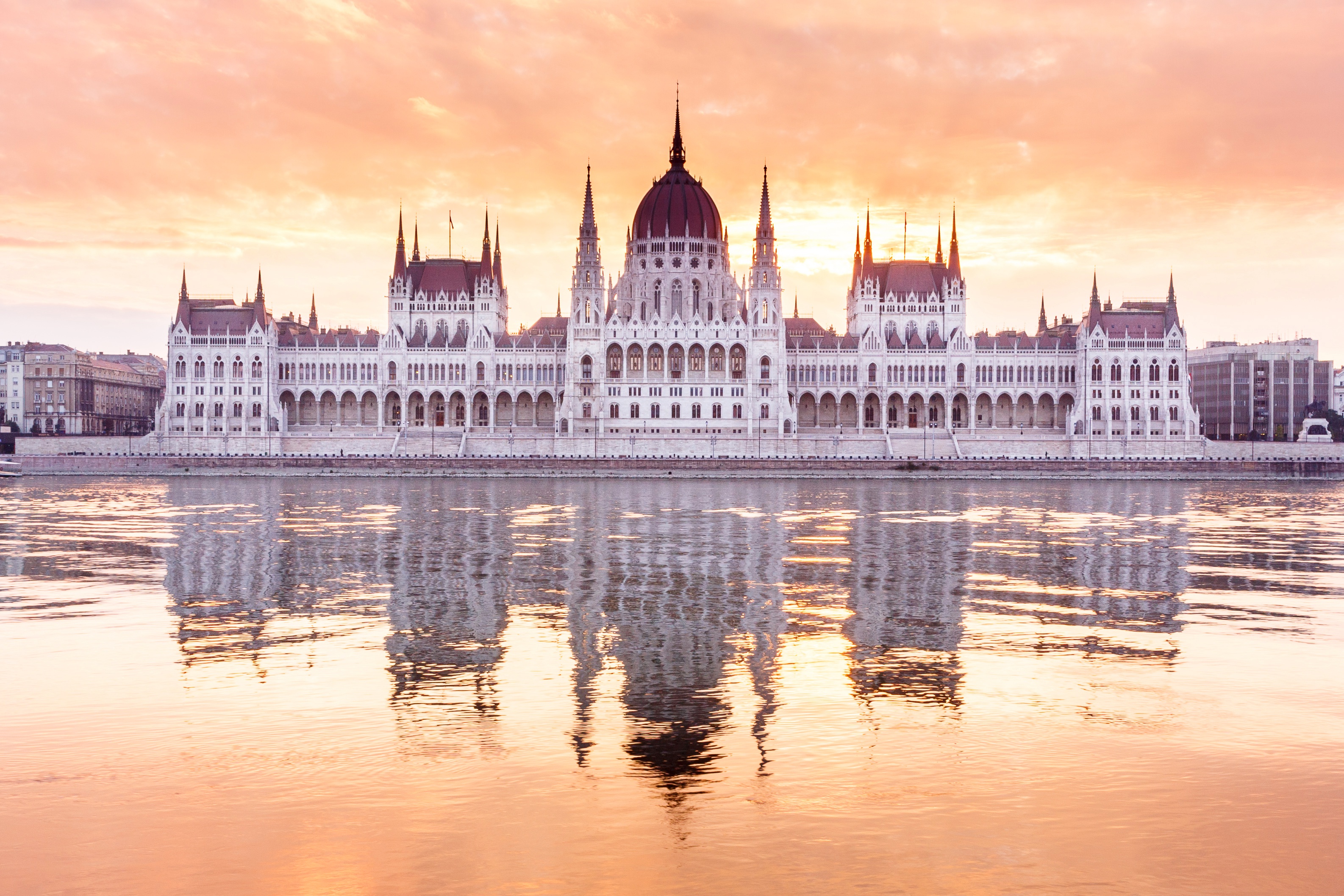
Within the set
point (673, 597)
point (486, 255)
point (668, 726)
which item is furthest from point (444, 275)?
point (668, 726)

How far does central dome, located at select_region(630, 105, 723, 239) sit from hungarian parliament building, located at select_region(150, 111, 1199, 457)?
0.19 m

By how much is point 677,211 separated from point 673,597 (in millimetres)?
100043

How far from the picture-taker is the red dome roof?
397ft

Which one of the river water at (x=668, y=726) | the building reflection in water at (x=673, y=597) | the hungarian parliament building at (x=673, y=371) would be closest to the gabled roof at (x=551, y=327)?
the hungarian parliament building at (x=673, y=371)

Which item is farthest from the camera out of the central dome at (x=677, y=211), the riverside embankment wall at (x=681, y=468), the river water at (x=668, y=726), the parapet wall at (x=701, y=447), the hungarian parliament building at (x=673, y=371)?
the central dome at (x=677, y=211)

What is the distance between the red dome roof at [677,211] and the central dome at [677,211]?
0.04 metres

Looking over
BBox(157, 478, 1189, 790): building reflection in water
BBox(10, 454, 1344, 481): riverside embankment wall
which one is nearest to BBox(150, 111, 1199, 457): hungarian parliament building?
BBox(10, 454, 1344, 481): riverside embankment wall

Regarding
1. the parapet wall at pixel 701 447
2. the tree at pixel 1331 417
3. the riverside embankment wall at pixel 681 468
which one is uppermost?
the tree at pixel 1331 417

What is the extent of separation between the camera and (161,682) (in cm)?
1639

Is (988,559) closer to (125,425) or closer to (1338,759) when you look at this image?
(1338,759)

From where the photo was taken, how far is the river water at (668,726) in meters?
10.1

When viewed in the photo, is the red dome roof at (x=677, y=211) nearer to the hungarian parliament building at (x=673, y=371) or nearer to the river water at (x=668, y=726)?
the hungarian parliament building at (x=673, y=371)

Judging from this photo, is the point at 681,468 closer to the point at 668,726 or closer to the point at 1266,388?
the point at 668,726

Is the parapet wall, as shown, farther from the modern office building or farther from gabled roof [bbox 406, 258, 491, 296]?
the modern office building
